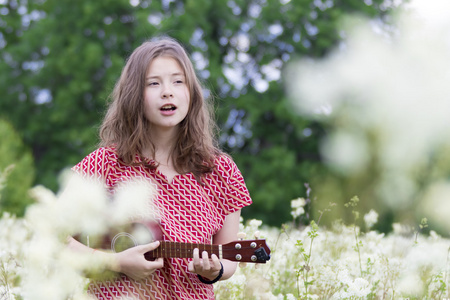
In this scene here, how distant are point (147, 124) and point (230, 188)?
449mm

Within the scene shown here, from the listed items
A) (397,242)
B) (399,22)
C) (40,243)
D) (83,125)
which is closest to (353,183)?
(399,22)

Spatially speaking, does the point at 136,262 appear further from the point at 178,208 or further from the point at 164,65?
the point at 164,65

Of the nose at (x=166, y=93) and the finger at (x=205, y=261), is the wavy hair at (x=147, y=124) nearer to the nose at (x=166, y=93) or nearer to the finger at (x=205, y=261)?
the nose at (x=166, y=93)

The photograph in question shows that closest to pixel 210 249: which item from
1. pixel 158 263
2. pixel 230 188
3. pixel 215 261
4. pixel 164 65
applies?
pixel 215 261

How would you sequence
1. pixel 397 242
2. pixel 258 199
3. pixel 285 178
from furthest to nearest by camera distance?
pixel 285 178 → pixel 258 199 → pixel 397 242

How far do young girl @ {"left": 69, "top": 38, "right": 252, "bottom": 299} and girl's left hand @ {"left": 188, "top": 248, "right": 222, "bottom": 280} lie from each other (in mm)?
13

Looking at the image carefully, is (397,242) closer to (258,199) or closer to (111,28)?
(258,199)

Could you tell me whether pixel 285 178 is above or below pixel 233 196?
above

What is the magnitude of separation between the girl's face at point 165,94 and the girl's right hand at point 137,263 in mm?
588

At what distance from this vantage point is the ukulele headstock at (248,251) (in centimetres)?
215

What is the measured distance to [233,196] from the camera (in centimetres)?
259

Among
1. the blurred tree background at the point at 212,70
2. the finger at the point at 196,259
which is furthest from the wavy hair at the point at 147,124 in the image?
the blurred tree background at the point at 212,70

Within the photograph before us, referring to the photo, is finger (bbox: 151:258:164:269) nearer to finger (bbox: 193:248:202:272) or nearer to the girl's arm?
the girl's arm

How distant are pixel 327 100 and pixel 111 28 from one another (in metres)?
6.43
